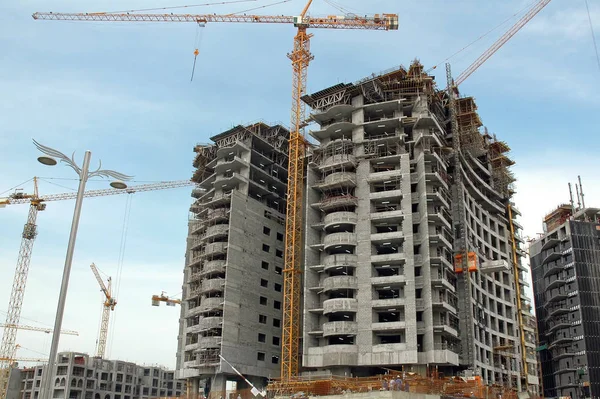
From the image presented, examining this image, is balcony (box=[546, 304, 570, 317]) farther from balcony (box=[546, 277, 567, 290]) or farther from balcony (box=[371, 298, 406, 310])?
balcony (box=[371, 298, 406, 310])

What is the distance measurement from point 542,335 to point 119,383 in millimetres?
112900

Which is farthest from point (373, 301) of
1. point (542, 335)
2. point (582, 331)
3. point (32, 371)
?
point (32, 371)

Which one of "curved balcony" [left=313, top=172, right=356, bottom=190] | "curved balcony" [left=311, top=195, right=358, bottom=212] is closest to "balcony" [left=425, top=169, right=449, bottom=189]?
"curved balcony" [left=313, top=172, right=356, bottom=190]

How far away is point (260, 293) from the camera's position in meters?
105

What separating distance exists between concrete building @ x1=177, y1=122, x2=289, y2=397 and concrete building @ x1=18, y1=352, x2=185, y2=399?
59559 millimetres

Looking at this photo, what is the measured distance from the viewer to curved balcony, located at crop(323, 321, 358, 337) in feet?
285

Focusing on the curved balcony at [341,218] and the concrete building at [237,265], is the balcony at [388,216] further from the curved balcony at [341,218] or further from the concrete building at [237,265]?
the concrete building at [237,265]

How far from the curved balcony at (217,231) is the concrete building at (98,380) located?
66684 mm

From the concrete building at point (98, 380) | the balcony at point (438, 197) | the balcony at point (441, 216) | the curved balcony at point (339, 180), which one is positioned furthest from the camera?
the concrete building at point (98, 380)

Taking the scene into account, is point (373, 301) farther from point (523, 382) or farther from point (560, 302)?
point (560, 302)

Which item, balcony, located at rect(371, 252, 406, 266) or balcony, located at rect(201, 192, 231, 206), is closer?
balcony, located at rect(371, 252, 406, 266)

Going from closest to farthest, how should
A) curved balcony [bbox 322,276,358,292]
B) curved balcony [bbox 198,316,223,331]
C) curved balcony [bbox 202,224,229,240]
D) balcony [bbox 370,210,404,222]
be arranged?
1. curved balcony [bbox 322,276,358,292]
2. balcony [bbox 370,210,404,222]
3. curved balcony [bbox 198,316,223,331]
4. curved balcony [bbox 202,224,229,240]

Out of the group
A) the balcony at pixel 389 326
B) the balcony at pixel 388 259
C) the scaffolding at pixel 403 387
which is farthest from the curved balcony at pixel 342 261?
the scaffolding at pixel 403 387

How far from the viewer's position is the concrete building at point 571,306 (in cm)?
12838
